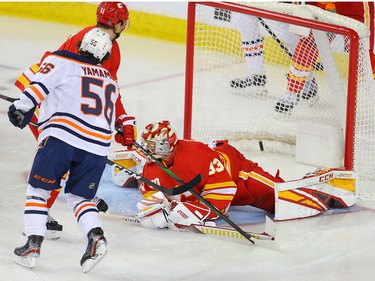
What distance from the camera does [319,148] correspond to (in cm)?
508

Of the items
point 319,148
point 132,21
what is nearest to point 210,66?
point 319,148

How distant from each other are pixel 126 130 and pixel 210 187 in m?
0.40

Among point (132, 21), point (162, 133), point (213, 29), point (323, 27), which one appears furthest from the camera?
point (132, 21)

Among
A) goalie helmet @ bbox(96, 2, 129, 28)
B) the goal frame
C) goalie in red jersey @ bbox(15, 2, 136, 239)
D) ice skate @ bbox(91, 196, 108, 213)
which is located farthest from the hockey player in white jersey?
the goal frame

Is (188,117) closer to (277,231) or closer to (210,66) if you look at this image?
(210,66)

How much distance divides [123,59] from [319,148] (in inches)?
89.7

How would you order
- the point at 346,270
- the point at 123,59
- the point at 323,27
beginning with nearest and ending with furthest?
the point at 346,270, the point at 323,27, the point at 123,59

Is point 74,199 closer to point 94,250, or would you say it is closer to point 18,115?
point 94,250

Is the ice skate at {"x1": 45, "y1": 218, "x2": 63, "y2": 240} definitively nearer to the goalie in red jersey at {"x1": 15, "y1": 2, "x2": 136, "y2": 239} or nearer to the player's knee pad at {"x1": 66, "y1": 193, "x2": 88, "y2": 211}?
the goalie in red jersey at {"x1": 15, "y1": 2, "x2": 136, "y2": 239}

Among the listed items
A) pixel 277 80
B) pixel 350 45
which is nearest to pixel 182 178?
pixel 350 45

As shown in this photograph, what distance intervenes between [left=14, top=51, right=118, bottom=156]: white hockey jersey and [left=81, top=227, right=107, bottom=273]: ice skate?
282 mm

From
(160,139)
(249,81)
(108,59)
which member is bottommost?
(160,139)

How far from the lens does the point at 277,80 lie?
547 centimetres

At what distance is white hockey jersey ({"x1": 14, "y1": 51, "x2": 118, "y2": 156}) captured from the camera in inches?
145
